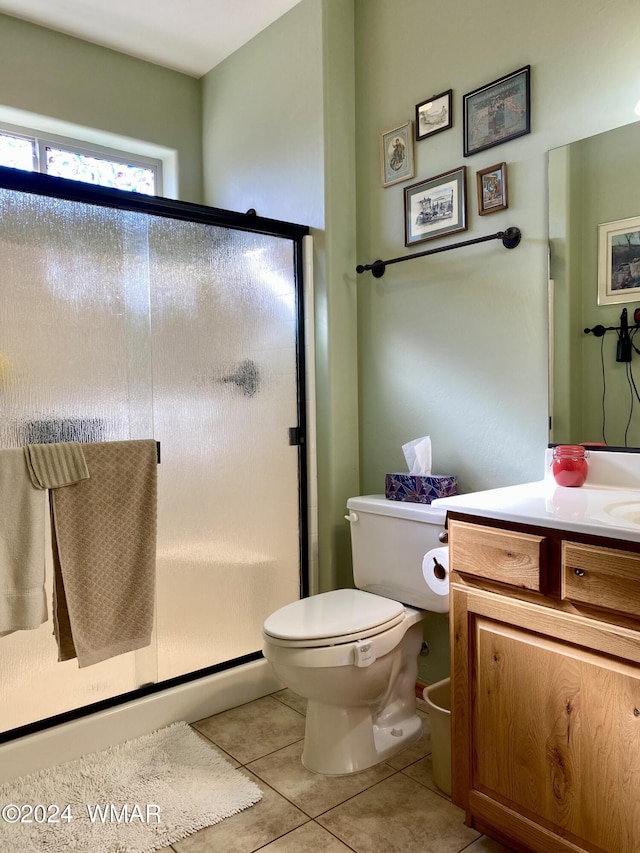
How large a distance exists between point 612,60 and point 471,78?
49 centimetres

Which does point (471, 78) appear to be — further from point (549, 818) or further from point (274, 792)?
point (274, 792)

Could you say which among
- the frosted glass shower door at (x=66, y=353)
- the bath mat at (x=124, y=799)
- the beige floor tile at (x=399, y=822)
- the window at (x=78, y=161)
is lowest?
the beige floor tile at (x=399, y=822)

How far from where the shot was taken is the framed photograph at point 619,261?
1.72m

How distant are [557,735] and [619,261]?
121 centimetres

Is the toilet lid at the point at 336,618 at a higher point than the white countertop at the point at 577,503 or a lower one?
lower

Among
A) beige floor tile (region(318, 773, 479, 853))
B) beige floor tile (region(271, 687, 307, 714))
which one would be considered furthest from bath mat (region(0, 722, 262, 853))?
beige floor tile (region(271, 687, 307, 714))

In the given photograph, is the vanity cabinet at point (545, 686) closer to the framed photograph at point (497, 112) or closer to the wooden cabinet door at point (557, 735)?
the wooden cabinet door at point (557, 735)

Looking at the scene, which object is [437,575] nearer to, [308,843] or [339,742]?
[339,742]

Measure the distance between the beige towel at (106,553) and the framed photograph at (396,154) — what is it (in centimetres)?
133

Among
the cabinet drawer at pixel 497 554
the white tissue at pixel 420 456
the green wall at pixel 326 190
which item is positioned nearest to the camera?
the cabinet drawer at pixel 497 554

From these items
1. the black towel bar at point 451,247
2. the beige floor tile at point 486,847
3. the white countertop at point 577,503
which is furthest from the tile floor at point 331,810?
the black towel bar at point 451,247

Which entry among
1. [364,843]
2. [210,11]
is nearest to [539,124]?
[210,11]

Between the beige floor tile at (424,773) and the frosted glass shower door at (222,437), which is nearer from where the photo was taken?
the beige floor tile at (424,773)

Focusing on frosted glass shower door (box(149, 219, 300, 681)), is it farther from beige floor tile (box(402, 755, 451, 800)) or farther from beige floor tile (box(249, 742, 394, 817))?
beige floor tile (box(402, 755, 451, 800))
